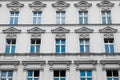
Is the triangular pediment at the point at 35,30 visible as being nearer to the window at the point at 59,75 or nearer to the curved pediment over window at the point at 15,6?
the curved pediment over window at the point at 15,6

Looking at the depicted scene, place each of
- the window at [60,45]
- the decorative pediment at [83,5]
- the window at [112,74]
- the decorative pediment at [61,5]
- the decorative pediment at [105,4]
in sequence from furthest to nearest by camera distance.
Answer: the decorative pediment at [61,5] < the decorative pediment at [83,5] < the decorative pediment at [105,4] < the window at [60,45] < the window at [112,74]

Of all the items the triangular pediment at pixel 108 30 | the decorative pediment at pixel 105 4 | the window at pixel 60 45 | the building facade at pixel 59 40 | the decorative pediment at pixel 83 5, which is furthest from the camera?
the decorative pediment at pixel 83 5

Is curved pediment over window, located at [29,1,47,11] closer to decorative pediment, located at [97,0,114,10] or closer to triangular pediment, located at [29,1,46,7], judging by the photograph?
triangular pediment, located at [29,1,46,7]

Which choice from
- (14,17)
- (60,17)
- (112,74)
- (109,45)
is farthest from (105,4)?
(14,17)

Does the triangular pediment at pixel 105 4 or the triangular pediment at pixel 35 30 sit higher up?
the triangular pediment at pixel 105 4

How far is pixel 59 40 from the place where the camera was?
97.9 feet

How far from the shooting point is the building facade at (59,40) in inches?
1096

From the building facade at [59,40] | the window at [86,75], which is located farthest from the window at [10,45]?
the window at [86,75]

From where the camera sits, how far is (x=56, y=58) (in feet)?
93.8

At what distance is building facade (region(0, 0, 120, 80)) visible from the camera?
27.8 m

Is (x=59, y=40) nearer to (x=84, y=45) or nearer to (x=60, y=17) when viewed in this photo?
(x=84, y=45)

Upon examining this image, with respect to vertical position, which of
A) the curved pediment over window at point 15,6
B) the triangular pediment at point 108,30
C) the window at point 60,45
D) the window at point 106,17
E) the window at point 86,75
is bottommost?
the window at point 86,75

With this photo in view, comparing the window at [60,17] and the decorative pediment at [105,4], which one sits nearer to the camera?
the window at [60,17]

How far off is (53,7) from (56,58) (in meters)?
6.18
